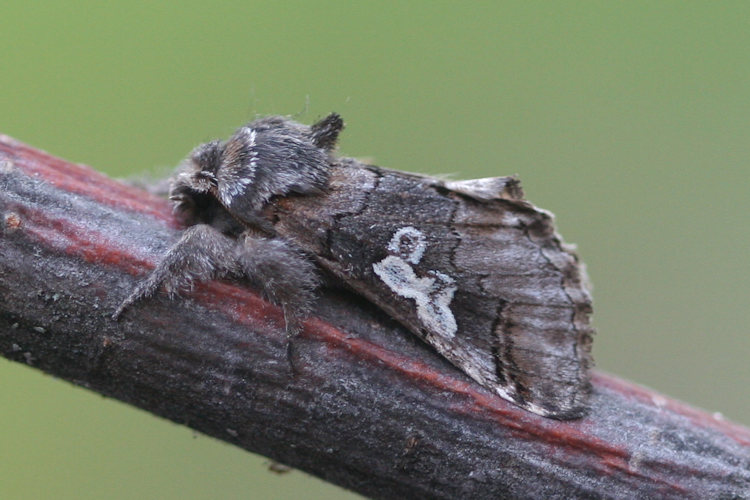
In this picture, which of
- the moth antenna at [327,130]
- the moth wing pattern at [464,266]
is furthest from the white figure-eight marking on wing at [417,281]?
the moth antenna at [327,130]

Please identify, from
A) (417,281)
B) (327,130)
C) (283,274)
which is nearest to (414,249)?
(417,281)

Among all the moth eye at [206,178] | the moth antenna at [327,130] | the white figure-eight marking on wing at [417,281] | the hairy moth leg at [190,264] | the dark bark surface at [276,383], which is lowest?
the dark bark surface at [276,383]

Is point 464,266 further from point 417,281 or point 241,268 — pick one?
point 241,268

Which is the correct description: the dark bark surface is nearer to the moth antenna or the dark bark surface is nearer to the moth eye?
the moth eye

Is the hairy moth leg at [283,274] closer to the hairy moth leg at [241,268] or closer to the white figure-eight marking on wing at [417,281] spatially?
the hairy moth leg at [241,268]

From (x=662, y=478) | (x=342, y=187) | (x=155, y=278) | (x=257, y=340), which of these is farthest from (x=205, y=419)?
(x=662, y=478)

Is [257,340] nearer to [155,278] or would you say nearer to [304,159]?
[155,278]
